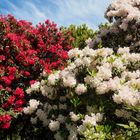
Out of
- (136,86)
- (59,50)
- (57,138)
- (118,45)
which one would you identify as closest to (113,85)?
(136,86)

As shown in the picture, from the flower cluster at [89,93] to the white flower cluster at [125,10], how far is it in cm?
237

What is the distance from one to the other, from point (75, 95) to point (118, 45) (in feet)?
12.3

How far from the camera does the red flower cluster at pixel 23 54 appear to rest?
12055 mm

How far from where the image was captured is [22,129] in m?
10.9

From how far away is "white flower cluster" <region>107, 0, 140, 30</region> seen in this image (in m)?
12.1

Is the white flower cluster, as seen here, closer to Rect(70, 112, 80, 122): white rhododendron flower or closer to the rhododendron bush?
the rhododendron bush

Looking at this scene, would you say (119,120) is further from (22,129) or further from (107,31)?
(107,31)

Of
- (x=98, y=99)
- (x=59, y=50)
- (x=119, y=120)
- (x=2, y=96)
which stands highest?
(x=59, y=50)

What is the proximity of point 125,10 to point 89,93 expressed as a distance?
4268 mm

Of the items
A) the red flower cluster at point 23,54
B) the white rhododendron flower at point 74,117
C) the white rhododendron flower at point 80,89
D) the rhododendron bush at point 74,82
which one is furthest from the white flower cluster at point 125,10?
the white rhododendron flower at point 74,117

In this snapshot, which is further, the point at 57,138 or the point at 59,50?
the point at 59,50

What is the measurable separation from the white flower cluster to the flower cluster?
237cm

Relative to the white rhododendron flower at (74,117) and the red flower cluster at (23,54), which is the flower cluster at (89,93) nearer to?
the white rhododendron flower at (74,117)

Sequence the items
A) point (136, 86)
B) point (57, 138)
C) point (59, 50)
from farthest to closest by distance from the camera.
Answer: point (59, 50) < point (57, 138) < point (136, 86)
